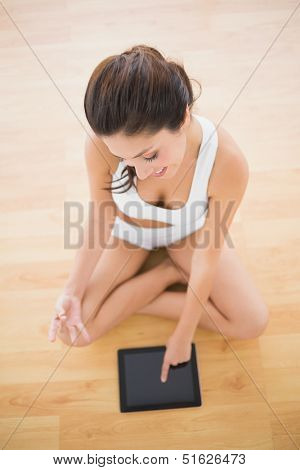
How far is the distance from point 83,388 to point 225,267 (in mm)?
527

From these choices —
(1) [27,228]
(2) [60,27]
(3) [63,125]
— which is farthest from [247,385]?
(2) [60,27]

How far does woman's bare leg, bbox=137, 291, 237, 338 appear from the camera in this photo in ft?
4.40

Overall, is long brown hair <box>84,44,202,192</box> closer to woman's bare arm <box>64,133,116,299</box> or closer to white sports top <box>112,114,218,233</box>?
white sports top <box>112,114,218,233</box>

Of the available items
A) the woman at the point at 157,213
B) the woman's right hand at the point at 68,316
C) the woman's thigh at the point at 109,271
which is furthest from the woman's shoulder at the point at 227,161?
the woman's right hand at the point at 68,316

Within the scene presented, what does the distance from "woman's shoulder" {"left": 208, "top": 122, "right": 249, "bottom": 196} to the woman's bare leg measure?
0.43 meters

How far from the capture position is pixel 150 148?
84 cm

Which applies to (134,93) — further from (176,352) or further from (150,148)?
(176,352)

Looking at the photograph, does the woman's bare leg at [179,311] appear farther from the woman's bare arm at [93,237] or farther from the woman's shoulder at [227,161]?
the woman's shoulder at [227,161]

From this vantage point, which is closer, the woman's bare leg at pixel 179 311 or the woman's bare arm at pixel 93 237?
the woman's bare arm at pixel 93 237

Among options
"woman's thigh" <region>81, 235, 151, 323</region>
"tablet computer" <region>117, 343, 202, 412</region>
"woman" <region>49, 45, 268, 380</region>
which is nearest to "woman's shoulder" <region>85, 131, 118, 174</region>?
"woman" <region>49, 45, 268, 380</region>

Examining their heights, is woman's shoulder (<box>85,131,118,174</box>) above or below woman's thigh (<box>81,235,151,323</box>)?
above

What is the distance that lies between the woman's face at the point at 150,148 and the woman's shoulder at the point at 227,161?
0.38ft

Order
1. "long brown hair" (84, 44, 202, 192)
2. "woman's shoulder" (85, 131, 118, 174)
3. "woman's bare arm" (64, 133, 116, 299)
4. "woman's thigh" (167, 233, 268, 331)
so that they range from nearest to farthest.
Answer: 1. "long brown hair" (84, 44, 202, 192)
2. "woman's shoulder" (85, 131, 118, 174)
3. "woman's bare arm" (64, 133, 116, 299)
4. "woman's thigh" (167, 233, 268, 331)

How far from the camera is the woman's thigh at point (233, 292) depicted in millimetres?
1301
